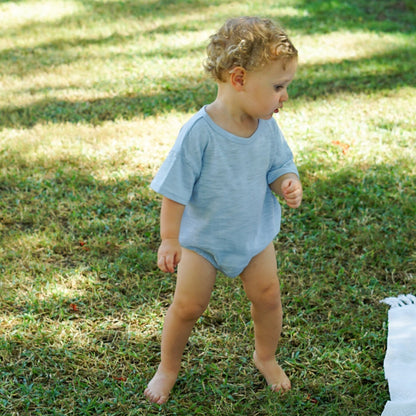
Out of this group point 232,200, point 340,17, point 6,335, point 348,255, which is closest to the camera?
point 232,200

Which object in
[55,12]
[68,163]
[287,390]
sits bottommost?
[287,390]

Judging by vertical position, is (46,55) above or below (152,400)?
above

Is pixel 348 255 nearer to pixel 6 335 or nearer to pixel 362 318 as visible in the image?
pixel 362 318

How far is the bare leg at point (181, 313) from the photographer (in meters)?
2.06

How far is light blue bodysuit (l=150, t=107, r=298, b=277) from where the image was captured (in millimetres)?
1921

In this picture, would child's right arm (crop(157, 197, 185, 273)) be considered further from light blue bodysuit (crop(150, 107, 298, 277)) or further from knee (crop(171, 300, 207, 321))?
Result: knee (crop(171, 300, 207, 321))

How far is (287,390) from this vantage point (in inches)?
90.2

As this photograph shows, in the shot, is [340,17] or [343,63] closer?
[343,63]

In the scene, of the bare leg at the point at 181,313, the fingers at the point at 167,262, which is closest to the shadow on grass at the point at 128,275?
the bare leg at the point at 181,313

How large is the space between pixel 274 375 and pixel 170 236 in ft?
2.61

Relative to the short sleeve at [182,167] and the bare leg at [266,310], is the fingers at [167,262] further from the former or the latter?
the bare leg at [266,310]

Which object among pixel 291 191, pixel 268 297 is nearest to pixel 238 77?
pixel 291 191

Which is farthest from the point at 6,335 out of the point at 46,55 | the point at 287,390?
the point at 46,55

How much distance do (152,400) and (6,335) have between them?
2.50 feet
